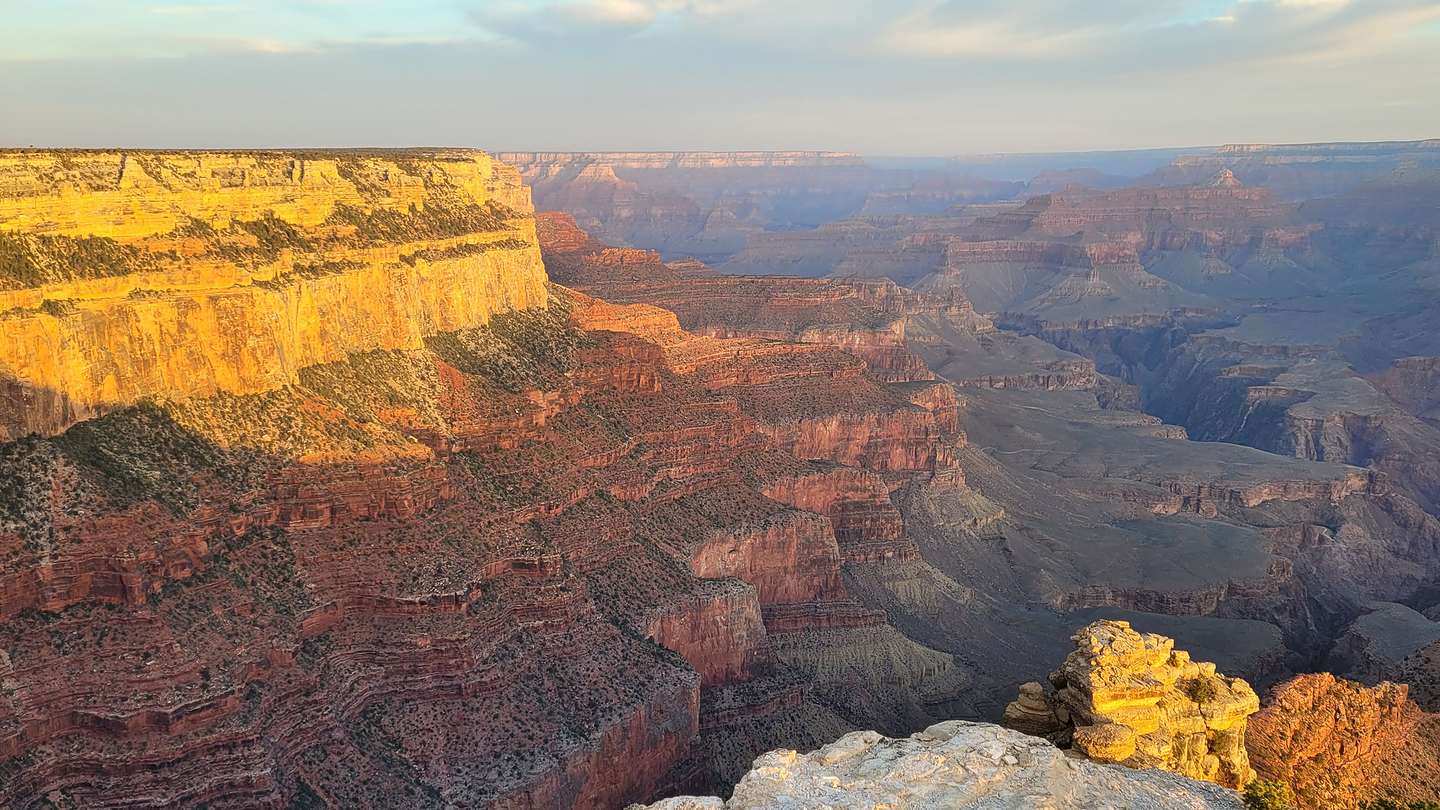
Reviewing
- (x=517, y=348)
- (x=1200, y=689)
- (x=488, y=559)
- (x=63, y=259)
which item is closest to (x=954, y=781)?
(x=1200, y=689)

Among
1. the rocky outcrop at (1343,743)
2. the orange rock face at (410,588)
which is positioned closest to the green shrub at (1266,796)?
the rocky outcrop at (1343,743)

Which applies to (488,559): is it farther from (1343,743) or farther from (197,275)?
(1343,743)

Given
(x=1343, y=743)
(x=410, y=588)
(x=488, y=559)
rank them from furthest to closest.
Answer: (x=488, y=559), (x=410, y=588), (x=1343, y=743)

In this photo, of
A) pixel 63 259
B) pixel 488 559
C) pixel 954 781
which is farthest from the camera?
pixel 488 559

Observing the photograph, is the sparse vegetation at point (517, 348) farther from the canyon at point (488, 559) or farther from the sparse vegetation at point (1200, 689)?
the sparse vegetation at point (1200, 689)

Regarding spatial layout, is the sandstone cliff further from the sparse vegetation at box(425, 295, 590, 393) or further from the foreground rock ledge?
the foreground rock ledge

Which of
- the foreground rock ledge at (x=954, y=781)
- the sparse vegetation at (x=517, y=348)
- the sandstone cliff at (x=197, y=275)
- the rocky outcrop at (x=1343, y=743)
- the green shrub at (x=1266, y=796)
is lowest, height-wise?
the rocky outcrop at (x=1343, y=743)

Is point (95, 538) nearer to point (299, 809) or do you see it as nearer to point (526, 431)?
point (299, 809)

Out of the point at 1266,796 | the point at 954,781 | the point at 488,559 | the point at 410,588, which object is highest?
the point at 954,781
